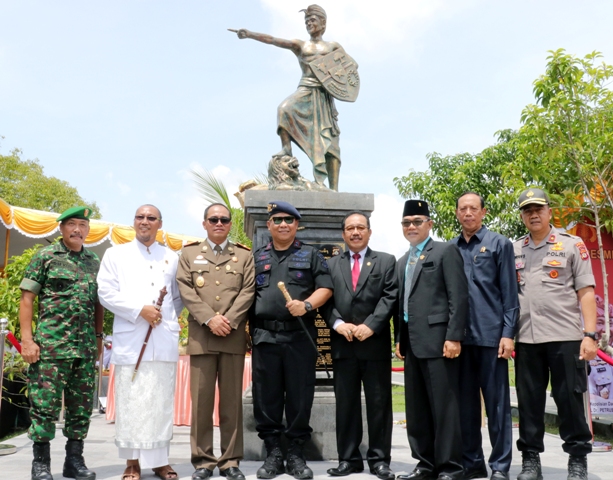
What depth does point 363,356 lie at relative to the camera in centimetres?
445

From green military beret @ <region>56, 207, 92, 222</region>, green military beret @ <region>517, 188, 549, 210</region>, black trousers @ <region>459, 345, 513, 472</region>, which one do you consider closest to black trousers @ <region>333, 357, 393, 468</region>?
black trousers @ <region>459, 345, 513, 472</region>

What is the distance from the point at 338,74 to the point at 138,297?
3147 mm

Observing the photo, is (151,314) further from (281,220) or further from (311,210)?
(311,210)

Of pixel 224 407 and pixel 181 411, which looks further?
pixel 181 411

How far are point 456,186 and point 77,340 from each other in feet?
46.8

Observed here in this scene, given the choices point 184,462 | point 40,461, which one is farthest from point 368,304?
point 40,461

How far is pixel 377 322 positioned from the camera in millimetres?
4414

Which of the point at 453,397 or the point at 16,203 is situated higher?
the point at 16,203

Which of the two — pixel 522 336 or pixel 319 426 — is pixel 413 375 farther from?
pixel 319 426

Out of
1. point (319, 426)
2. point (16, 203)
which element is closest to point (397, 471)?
point (319, 426)

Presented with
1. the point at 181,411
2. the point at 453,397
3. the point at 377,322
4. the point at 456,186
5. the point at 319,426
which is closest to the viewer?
the point at 453,397

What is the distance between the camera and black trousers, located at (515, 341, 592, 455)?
13.6 ft

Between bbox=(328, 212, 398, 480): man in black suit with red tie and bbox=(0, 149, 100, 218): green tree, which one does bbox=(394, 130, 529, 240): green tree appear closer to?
bbox=(328, 212, 398, 480): man in black suit with red tie

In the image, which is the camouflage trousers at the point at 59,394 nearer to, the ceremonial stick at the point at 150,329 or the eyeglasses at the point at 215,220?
the ceremonial stick at the point at 150,329
